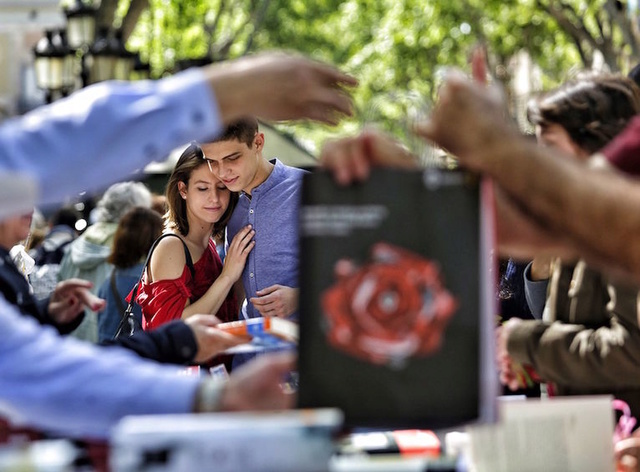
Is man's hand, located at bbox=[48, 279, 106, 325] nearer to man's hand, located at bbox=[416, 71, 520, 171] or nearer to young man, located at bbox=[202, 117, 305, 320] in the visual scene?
man's hand, located at bbox=[416, 71, 520, 171]

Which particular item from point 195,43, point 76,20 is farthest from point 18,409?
point 195,43

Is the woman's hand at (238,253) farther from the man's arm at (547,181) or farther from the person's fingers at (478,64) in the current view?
the man's arm at (547,181)

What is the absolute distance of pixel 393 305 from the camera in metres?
2.30

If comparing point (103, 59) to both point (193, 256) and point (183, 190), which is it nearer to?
point (183, 190)

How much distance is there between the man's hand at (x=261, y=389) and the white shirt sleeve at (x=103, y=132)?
0.47 metres

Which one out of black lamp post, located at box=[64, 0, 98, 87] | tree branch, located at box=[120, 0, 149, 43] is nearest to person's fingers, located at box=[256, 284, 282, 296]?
black lamp post, located at box=[64, 0, 98, 87]

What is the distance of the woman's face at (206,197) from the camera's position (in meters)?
5.31

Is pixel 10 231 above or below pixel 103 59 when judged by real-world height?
below

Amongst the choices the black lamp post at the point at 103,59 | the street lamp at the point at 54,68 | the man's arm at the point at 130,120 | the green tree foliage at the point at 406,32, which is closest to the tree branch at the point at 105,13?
the street lamp at the point at 54,68

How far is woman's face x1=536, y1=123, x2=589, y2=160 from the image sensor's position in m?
3.36

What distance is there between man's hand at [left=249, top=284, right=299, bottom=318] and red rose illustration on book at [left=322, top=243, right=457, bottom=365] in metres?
2.32

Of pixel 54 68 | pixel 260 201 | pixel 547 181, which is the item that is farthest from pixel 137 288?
pixel 54 68

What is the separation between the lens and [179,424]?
6.91 ft

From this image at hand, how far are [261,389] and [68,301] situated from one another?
111 cm
